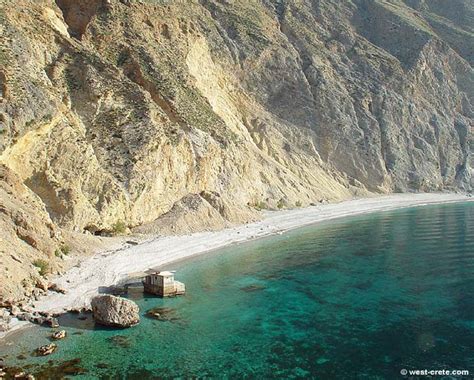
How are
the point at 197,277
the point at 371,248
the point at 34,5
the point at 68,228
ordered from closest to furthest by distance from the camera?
the point at 197,277, the point at 68,228, the point at 371,248, the point at 34,5

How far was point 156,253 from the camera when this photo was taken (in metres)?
42.2

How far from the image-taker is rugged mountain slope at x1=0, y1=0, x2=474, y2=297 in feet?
138

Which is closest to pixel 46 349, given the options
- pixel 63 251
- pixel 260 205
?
pixel 63 251

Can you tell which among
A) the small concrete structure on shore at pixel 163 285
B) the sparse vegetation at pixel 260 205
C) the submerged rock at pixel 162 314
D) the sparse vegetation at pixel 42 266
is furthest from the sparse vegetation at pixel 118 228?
the sparse vegetation at pixel 260 205

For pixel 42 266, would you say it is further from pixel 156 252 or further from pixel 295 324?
pixel 295 324

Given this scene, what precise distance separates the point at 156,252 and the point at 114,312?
51.8 ft

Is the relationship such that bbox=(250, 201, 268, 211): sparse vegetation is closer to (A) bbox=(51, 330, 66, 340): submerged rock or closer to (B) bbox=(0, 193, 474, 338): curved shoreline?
(B) bbox=(0, 193, 474, 338): curved shoreline

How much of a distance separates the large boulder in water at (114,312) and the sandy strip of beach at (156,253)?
104 inches

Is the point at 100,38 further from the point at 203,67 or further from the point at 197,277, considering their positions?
the point at 197,277

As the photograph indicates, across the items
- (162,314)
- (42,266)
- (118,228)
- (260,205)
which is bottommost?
(162,314)

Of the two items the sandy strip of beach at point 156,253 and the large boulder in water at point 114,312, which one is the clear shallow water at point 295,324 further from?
the sandy strip of beach at point 156,253

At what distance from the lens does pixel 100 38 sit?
62344 millimetres

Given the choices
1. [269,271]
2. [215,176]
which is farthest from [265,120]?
[269,271]

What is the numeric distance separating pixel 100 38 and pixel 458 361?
5533 cm
